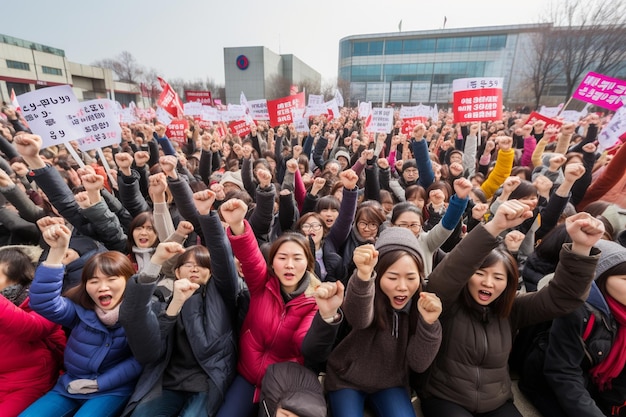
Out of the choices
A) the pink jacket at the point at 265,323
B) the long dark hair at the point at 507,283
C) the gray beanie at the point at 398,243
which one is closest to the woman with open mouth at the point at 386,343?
the gray beanie at the point at 398,243

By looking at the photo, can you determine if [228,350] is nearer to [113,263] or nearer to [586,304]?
[113,263]

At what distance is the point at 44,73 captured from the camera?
4247 centimetres

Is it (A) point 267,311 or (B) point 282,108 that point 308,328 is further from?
(B) point 282,108

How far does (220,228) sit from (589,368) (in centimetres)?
272

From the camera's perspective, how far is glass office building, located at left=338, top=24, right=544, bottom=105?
146ft

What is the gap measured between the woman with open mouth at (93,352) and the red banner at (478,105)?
6015 mm

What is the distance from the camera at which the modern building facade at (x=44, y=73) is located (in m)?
37.0

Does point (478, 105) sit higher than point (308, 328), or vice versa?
point (478, 105)

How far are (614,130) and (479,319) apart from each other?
5545 millimetres

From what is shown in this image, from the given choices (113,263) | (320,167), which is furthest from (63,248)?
(320,167)

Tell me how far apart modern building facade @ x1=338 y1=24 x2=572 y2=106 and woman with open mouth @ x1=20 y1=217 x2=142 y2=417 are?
4757cm

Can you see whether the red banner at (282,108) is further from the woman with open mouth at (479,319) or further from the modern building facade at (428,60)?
the modern building facade at (428,60)

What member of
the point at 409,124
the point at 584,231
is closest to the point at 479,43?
the point at 409,124

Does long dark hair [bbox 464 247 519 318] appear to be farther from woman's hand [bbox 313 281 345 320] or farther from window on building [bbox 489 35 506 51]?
window on building [bbox 489 35 506 51]
